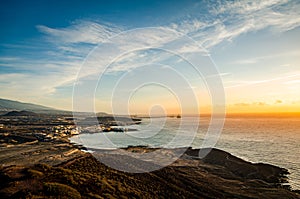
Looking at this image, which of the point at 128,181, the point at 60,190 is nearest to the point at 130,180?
the point at 128,181

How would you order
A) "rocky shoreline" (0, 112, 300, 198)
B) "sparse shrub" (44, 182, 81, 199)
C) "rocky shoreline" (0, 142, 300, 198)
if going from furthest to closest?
"rocky shoreline" (0, 112, 300, 198)
"rocky shoreline" (0, 142, 300, 198)
"sparse shrub" (44, 182, 81, 199)

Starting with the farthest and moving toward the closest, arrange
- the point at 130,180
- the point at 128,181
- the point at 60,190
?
the point at 130,180 < the point at 128,181 < the point at 60,190

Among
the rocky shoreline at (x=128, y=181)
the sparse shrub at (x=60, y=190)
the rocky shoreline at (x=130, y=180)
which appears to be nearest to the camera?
the sparse shrub at (x=60, y=190)

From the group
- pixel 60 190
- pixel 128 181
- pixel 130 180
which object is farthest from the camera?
pixel 130 180

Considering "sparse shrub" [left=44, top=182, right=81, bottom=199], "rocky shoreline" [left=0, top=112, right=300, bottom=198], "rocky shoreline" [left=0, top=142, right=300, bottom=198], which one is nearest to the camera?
"sparse shrub" [left=44, top=182, right=81, bottom=199]

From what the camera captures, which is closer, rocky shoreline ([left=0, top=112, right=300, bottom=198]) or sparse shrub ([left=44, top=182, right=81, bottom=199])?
sparse shrub ([left=44, top=182, right=81, bottom=199])

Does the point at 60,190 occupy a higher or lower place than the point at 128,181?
higher

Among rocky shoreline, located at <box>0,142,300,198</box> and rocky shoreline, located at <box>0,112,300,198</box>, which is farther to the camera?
rocky shoreline, located at <box>0,112,300,198</box>

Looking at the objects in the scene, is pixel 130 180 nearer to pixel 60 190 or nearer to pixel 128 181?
pixel 128 181

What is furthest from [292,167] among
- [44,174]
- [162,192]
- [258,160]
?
[44,174]

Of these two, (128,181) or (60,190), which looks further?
(128,181)

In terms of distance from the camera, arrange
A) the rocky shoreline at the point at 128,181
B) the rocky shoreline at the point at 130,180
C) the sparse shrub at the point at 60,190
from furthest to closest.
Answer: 1. the rocky shoreline at the point at 130,180
2. the rocky shoreline at the point at 128,181
3. the sparse shrub at the point at 60,190
